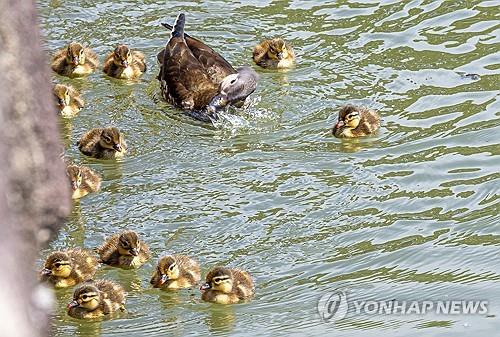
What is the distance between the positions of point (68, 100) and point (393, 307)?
2.86m

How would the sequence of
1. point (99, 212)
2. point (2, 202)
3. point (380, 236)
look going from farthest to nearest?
point (99, 212) < point (380, 236) < point (2, 202)

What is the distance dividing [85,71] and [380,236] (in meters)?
2.92

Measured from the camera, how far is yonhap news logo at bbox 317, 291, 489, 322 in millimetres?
4559

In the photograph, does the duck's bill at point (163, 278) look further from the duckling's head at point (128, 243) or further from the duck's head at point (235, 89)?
the duck's head at point (235, 89)

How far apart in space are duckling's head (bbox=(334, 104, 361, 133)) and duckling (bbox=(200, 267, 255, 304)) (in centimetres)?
168

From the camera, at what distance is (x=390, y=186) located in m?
5.70

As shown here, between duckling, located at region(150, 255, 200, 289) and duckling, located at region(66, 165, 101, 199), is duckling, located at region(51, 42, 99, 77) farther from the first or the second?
duckling, located at region(150, 255, 200, 289)

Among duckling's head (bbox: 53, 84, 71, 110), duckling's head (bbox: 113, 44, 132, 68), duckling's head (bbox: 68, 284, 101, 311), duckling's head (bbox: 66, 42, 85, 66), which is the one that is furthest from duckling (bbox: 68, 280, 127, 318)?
duckling's head (bbox: 66, 42, 85, 66)

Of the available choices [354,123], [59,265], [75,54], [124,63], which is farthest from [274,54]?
[59,265]

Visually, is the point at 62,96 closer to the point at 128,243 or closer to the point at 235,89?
the point at 235,89

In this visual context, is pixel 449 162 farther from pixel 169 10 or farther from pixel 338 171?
pixel 169 10

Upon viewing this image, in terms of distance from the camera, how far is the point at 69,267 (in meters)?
5.00

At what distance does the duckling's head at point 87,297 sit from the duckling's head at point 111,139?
142 cm

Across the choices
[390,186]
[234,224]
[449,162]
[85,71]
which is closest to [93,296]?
[234,224]
